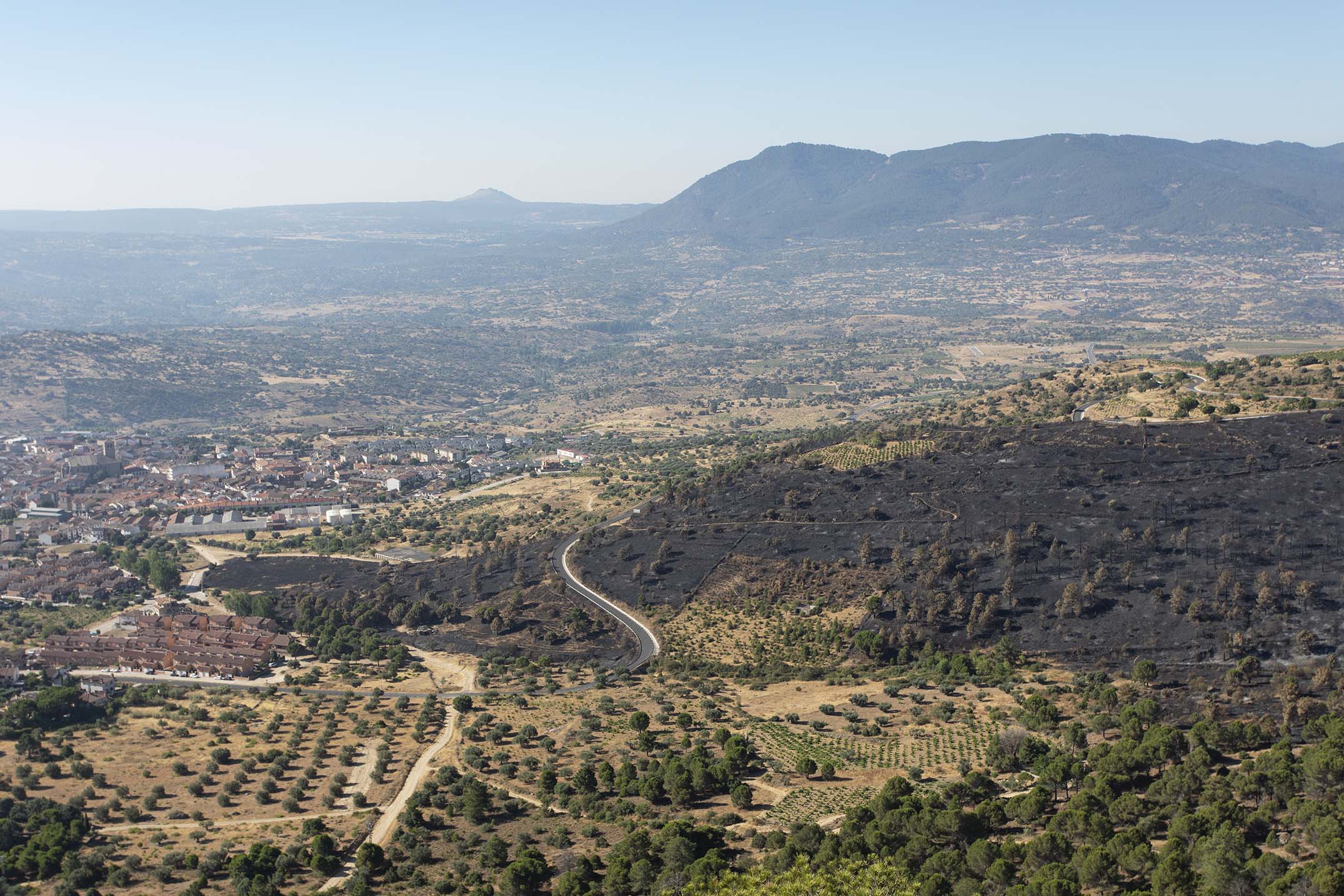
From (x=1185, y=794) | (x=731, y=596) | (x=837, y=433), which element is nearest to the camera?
(x=1185, y=794)

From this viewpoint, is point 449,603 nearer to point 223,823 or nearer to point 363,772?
point 363,772

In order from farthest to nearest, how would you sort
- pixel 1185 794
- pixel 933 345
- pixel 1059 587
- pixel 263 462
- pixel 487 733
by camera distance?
pixel 933 345
pixel 263 462
pixel 1059 587
pixel 487 733
pixel 1185 794

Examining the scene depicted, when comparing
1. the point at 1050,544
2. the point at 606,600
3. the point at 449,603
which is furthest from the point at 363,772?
the point at 1050,544

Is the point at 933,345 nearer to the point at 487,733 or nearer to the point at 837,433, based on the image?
the point at 837,433

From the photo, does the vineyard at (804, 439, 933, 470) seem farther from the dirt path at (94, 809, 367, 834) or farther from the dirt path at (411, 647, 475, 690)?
the dirt path at (94, 809, 367, 834)

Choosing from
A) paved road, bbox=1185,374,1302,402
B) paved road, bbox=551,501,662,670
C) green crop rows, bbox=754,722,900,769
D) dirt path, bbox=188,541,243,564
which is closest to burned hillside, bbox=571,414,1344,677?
paved road, bbox=551,501,662,670

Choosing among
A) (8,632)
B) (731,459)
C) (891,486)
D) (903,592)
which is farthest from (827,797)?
(731,459)

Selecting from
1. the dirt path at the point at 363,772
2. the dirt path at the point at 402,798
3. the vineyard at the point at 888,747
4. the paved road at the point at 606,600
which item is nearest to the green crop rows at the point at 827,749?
the vineyard at the point at 888,747
